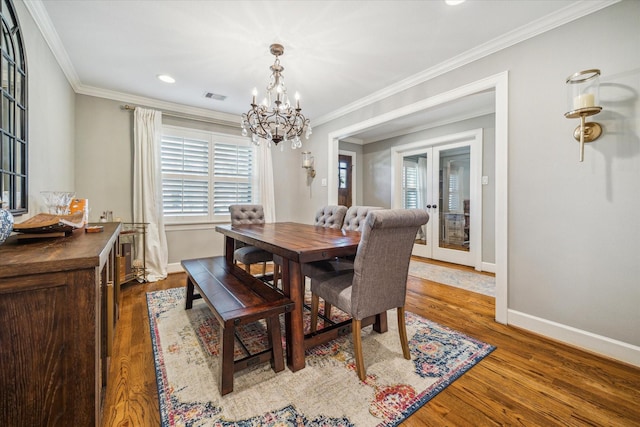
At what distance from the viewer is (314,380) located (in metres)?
1.55

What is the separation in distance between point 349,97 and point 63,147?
3.29m

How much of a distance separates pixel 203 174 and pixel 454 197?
13.8ft

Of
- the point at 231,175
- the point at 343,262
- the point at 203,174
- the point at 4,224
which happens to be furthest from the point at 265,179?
the point at 4,224

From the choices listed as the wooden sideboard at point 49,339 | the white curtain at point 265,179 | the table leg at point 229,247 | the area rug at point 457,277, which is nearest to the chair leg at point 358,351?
the wooden sideboard at point 49,339

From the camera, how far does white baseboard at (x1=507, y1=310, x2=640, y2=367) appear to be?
1726 mm

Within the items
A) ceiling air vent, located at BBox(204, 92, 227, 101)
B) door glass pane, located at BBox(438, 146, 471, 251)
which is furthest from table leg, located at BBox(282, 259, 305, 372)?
door glass pane, located at BBox(438, 146, 471, 251)

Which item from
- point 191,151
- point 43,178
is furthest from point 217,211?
point 43,178

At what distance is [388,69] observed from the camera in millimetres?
2787

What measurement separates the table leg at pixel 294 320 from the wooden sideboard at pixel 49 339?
957 millimetres

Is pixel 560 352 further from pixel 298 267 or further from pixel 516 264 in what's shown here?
pixel 298 267

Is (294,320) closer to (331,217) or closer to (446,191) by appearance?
(331,217)

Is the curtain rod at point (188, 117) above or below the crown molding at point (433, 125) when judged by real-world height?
below

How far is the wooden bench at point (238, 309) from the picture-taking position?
1413 mm

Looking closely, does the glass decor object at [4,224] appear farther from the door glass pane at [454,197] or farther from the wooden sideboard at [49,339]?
the door glass pane at [454,197]
